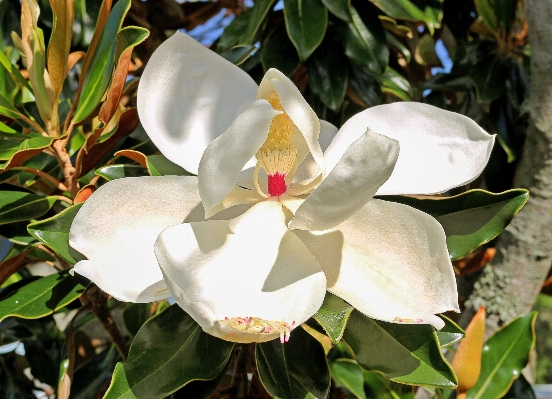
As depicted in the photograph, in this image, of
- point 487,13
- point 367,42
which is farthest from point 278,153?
point 487,13

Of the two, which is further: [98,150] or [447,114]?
[98,150]

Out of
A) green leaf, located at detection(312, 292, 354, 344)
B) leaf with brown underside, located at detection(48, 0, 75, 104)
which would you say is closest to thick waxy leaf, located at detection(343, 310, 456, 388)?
green leaf, located at detection(312, 292, 354, 344)

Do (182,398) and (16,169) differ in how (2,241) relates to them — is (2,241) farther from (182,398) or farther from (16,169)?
(182,398)

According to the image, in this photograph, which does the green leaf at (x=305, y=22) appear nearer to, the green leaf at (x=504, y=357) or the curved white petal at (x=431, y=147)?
the curved white petal at (x=431, y=147)

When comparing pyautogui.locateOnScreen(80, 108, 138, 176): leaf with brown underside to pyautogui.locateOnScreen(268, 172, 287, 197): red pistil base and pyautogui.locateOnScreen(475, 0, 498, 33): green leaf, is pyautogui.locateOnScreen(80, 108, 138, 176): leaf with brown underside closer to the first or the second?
pyautogui.locateOnScreen(268, 172, 287, 197): red pistil base

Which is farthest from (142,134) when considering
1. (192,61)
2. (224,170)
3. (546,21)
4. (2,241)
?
(546,21)

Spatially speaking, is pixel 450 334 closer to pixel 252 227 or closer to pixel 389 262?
pixel 389 262
